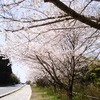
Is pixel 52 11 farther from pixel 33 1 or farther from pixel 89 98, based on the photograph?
pixel 89 98

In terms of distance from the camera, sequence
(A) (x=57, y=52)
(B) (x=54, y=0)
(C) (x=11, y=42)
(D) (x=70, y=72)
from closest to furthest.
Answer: (B) (x=54, y=0)
(C) (x=11, y=42)
(A) (x=57, y=52)
(D) (x=70, y=72)

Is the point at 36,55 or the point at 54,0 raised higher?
the point at 36,55

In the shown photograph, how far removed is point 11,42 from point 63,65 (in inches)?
128

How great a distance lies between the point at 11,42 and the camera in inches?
497

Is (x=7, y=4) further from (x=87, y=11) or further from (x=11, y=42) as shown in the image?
(x=11, y=42)

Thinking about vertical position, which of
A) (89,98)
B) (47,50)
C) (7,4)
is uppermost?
(47,50)

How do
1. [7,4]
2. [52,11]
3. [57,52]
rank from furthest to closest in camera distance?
1. [57,52]
2. [52,11]
3. [7,4]

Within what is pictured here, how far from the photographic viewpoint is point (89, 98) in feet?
49.4

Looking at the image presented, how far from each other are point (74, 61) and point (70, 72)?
105 centimetres

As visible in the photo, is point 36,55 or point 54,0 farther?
point 36,55

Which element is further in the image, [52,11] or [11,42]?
[11,42]

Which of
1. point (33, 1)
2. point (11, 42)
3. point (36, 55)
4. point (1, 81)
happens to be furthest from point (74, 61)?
point (1, 81)

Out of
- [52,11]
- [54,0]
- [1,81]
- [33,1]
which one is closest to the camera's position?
[54,0]

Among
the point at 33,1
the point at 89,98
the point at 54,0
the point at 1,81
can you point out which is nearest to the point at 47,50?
the point at 89,98
